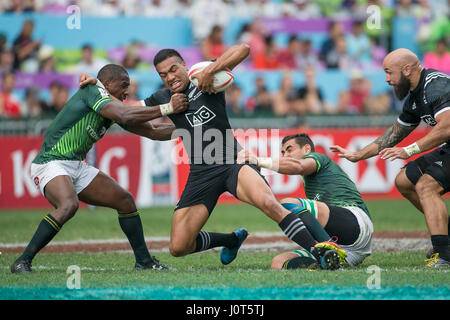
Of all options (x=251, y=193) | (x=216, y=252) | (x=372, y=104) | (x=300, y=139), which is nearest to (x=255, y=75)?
(x=372, y=104)

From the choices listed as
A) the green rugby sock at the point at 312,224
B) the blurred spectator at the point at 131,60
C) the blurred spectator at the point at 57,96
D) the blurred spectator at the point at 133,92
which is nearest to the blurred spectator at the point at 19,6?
the blurred spectator at the point at 131,60

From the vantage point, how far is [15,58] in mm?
16469

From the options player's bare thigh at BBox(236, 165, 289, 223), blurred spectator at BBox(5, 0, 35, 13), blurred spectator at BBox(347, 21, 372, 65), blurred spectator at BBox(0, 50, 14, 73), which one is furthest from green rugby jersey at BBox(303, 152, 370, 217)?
blurred spectator at BBox(347, 21, 372, 65)

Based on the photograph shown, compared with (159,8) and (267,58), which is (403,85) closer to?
(267,58)

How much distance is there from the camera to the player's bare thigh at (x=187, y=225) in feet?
23.6

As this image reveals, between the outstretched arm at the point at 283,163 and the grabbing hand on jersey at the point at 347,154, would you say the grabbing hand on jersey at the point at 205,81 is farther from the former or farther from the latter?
the grabbing hand on jersey at the point at 347,154

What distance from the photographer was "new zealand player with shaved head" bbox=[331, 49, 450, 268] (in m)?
7.07

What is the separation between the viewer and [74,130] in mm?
7383

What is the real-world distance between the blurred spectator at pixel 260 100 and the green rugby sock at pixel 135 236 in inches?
353

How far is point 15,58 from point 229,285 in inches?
480

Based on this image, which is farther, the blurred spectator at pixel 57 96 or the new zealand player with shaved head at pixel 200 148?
the blurred spectator at pixel 57 96

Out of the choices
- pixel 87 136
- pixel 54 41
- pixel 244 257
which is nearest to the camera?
pixel 87 136

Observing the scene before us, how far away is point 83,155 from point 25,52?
9830 mm

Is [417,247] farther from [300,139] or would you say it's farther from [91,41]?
[91,41]
